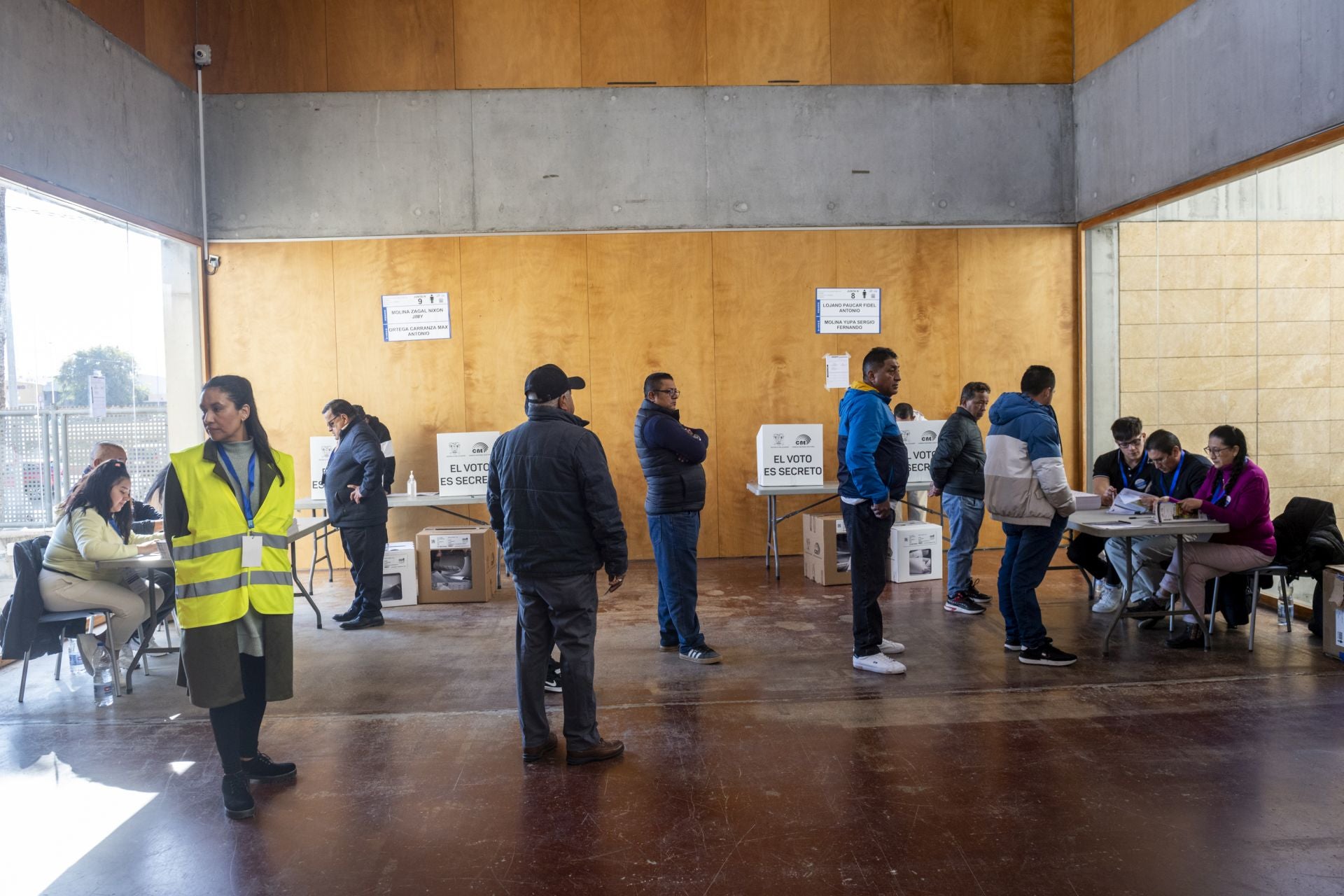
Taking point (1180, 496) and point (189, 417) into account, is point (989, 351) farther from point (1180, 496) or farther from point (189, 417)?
point (189, 417)

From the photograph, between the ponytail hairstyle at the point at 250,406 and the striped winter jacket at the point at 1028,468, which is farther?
the striped winter jacket at the point at 1028,468

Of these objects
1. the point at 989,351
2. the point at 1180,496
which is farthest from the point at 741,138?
the point at 1180,496

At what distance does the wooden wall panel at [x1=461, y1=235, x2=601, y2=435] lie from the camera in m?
8.41

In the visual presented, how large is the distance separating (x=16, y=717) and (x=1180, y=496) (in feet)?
21.0

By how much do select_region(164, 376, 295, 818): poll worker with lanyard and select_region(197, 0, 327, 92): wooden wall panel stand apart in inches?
231

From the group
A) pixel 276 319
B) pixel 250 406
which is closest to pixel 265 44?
pixel 276 319

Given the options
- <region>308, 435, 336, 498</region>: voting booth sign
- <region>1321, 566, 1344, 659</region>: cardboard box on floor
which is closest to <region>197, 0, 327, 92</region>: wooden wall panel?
<region>308, 435, 336, 498</region>: voting booth sign

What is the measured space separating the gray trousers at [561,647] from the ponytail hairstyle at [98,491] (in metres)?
2.50

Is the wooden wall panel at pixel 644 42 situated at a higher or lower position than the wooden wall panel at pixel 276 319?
higher

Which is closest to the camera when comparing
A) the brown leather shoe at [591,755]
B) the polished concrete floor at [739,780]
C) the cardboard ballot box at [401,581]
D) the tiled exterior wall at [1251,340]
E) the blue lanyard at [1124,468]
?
the polished concrete floor at [739,780]

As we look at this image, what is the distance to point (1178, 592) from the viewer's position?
5453 millimetres

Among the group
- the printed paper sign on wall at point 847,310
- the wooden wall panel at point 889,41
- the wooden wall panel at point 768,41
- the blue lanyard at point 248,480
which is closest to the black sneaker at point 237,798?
the blue lanyard at point 248,480

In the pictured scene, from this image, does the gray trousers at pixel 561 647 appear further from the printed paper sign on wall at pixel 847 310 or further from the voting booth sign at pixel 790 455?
the printed paper sign on wall at pixel 847 310

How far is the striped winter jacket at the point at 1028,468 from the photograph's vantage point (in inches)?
189
